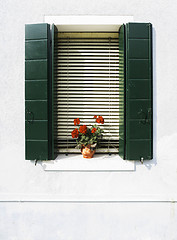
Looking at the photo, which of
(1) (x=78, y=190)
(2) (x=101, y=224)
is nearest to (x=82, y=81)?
(1) (x=78, y=190)

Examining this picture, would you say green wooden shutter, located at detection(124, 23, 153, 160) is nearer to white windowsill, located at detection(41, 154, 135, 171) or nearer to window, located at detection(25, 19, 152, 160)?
window, located at detection(25, 19, 152, 160)

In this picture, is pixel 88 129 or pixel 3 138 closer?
pixel 3 138

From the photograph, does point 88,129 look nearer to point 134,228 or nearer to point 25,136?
point 25,136

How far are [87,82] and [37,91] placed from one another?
775 millimetres

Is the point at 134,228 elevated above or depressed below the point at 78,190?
below

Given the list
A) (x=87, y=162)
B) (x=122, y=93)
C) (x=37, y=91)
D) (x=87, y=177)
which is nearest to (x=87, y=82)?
(x=122, y=93)

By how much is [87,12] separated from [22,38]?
983mm

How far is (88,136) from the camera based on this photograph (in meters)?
2.47

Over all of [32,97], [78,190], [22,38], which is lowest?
[78,190]

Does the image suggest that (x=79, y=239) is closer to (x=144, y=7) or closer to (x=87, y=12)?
(x=87, y=12)

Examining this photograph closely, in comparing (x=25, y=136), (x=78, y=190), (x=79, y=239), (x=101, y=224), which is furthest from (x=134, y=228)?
(x=25, y=136)

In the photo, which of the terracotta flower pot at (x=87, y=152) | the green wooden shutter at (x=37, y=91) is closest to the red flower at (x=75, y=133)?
the terracotta flower pot at (x=87, y=152)

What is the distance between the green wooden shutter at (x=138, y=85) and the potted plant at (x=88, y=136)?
448 mm

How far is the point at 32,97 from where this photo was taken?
2.27 metres
